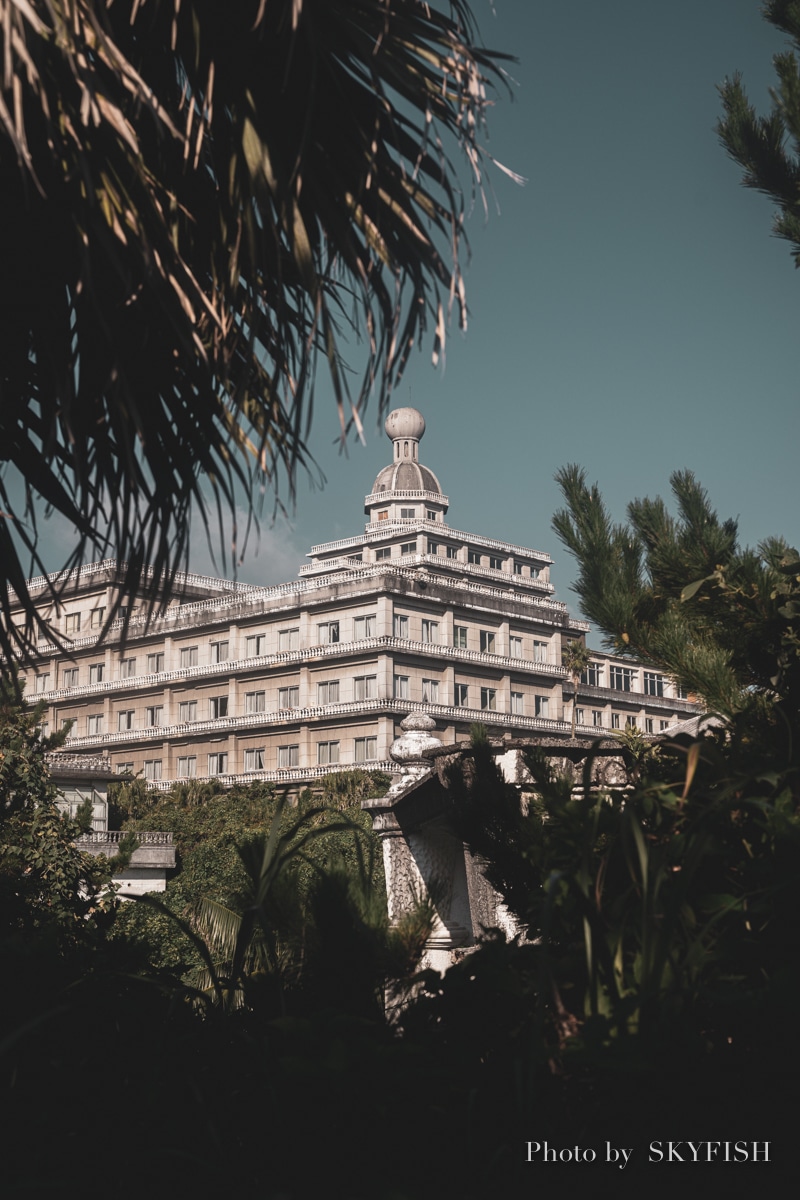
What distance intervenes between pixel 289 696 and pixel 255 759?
12.9 ft

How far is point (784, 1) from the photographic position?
20.8 ft

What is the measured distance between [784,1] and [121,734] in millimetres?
64616

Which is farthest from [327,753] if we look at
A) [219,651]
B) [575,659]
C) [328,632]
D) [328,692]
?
[575,659]

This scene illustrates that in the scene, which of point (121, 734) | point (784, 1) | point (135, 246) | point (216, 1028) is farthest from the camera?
point (121, 734)

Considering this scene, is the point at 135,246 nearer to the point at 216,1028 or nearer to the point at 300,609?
the point at 216,1028

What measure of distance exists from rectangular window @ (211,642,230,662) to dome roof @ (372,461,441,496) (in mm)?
42167

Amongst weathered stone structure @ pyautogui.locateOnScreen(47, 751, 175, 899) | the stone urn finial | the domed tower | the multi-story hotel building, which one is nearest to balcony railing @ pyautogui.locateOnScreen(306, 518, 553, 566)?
the domed tower

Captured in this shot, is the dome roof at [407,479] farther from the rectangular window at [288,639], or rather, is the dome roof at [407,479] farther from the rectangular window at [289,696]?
the rectangular window at [289,696]

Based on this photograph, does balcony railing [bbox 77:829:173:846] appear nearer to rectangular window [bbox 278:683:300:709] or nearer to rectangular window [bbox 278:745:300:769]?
rectangular window [bbox 278:745:300:769]

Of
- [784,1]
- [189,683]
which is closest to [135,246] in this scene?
[784,1]

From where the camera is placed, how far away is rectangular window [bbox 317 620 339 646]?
199 feet

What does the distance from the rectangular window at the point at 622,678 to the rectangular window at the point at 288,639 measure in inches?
1056

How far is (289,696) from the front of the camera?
6147cm

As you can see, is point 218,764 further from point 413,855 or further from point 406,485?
point 413,855
